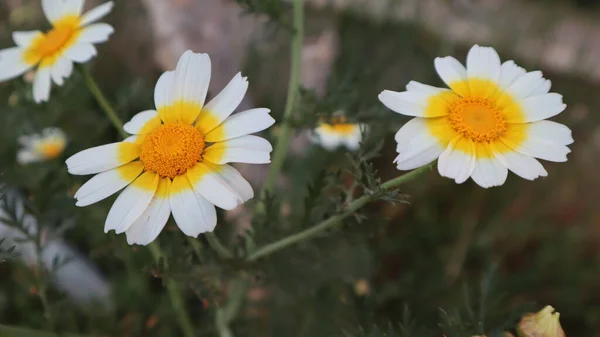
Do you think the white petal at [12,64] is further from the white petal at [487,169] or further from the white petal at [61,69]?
the white petal at [487,169]

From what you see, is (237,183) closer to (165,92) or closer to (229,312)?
(165,92)

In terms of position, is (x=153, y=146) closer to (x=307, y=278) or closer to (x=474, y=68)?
(x=474, y=68)

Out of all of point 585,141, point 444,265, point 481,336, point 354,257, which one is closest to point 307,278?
point 354,257

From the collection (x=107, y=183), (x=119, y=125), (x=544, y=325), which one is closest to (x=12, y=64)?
(x=119, y=125)

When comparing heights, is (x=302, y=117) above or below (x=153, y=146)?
above

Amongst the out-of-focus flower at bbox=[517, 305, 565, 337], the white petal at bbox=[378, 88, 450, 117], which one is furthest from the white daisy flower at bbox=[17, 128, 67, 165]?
the out-of-focus flower at bbox=[517, 305, 565, 337]
